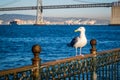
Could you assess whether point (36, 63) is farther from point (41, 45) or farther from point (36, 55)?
point (41, 45)

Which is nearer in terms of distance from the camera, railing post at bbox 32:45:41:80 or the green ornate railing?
the green ornate railing

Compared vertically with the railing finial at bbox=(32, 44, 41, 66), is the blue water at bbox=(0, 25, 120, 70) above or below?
below

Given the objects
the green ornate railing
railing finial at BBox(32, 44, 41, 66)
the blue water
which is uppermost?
railing finial at BBox(32, 44, 41, 66)

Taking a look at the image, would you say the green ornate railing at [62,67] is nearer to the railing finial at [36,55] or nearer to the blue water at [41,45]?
the railing finial at [36,55]

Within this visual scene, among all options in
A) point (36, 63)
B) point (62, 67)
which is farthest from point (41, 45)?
point (36, 63)

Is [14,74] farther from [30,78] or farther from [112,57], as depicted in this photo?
[112,57]

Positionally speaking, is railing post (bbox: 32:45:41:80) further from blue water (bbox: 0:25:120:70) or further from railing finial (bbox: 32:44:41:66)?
blue water (bbox: 0:25:120:70)

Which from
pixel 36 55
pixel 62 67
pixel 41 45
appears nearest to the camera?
pixel 36 55

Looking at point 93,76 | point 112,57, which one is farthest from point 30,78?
point 112,57

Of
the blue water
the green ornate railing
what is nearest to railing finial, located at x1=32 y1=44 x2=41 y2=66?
the green ornate railing

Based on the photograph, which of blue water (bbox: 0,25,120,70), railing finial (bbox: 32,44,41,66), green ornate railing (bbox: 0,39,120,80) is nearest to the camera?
green ornate railing (bbox: 0,39,120,80)

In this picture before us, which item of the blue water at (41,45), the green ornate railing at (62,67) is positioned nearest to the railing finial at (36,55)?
the green ornate railing at (62,67)

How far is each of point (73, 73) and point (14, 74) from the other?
56.7 inches

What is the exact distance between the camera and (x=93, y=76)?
649cm
